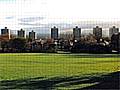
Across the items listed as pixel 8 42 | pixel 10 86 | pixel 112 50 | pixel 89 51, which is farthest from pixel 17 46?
pixel 10 86

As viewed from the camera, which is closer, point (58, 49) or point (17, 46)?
point (58, 49)

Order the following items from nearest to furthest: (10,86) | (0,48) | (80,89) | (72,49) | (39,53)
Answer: (80,89) → (10,86) → (72,49) → (39,53) → (0,48)

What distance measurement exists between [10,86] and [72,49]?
3121 cm

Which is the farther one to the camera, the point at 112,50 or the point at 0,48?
the point at 0,48

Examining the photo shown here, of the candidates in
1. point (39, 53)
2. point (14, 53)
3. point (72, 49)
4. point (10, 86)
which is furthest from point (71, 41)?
point (10, 86)

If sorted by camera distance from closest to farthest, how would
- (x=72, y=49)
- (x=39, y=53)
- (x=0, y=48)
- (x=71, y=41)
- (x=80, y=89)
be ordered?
1. (x=80, y=89)
2. (x=71, y=41)
3. (x=72, y=49)
4. (x=39, y=53)
5. (x=0, y=48)

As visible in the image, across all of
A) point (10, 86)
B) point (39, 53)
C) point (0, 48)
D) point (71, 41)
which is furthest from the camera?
point (0, 48)

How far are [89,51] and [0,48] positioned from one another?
13103mm

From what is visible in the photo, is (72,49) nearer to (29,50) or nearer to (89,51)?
(89,51)

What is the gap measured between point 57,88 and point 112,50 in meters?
29.8

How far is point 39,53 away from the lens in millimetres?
45406

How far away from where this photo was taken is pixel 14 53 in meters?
46.6

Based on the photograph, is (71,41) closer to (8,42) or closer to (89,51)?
(89,51)

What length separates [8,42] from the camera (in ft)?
155
